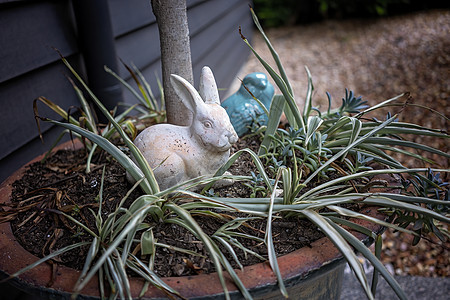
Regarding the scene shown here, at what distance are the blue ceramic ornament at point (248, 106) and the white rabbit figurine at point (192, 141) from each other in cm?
37

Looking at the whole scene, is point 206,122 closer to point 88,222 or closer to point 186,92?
point 186,92

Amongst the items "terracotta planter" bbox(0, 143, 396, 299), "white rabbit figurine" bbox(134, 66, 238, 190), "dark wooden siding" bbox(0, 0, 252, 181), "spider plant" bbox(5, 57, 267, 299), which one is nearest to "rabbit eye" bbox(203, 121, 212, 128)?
"white rabbit figurine" bbox(134, 66, 238, 190)

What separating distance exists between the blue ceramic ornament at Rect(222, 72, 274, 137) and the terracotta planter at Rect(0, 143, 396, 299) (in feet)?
2.19

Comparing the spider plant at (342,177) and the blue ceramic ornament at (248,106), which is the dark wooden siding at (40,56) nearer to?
the blue ceramic ornament at (248,106)

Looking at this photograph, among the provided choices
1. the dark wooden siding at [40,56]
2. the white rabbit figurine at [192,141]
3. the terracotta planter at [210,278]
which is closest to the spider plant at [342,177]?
the terracotta planter at [210,278]

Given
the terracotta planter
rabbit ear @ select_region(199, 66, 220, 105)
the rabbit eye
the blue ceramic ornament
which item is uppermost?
rabbit ear @ select_region(199, 66, 220, 105)

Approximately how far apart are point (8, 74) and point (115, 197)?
2.27ft

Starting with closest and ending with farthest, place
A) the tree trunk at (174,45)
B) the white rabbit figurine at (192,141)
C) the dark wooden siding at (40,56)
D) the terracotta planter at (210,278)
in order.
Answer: the terracotta planter at (210,278) < the white rabbit figurine at (192,141) < the tree trunk at (174,45) < the dark wooden siding at (40,56)

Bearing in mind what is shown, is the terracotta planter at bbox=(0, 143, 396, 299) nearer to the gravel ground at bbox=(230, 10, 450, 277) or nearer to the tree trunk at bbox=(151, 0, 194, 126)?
the tree trunk at bbox=(151, 0, 194, 126)

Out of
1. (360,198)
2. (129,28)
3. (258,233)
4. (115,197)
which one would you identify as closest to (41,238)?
(115,197)

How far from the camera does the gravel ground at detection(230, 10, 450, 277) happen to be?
7.64 ft

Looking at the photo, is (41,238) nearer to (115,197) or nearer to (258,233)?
(115,197)

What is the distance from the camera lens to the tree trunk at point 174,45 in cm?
124

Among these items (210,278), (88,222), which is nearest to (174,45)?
(88,222)
